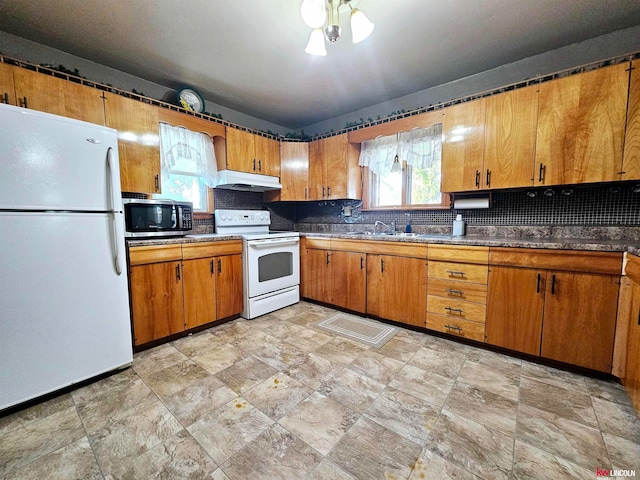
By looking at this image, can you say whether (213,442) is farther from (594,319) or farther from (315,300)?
(594,319)

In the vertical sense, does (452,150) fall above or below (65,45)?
below

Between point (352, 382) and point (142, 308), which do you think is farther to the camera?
point (142, 308)

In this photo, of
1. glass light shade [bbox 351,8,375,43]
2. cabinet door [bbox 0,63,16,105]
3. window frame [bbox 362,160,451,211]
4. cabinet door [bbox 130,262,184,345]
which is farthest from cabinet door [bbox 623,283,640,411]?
cabinet door [bbox 0,63,16,105]

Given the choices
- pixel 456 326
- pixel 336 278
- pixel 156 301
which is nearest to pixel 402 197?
pixel 336 278

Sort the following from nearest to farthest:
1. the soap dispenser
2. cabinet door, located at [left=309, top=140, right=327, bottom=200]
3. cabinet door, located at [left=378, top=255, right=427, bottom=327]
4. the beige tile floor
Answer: the beige tile floor < cabinet door, located at [left=378, top=255, right=427, bottom=327] < the soap dispenser < cabinet door, located at [left=309, top=140, right=327, bottom=200]

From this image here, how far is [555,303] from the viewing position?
1878mm

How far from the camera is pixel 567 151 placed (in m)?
2.03

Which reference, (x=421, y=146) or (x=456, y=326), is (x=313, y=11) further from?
(x=456, y=326)

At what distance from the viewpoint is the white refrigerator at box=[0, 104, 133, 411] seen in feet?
4.80

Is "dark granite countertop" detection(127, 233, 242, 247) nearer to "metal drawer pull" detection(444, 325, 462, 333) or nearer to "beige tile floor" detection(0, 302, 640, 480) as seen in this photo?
"beige tile floor" detection(0, 302, 640, 480)

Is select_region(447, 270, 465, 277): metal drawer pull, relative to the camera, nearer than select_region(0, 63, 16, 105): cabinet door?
No

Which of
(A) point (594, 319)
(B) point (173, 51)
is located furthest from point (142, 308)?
(A) point (594, 319)

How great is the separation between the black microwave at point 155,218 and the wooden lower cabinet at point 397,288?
75.5 inches

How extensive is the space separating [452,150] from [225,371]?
2.76 metres
